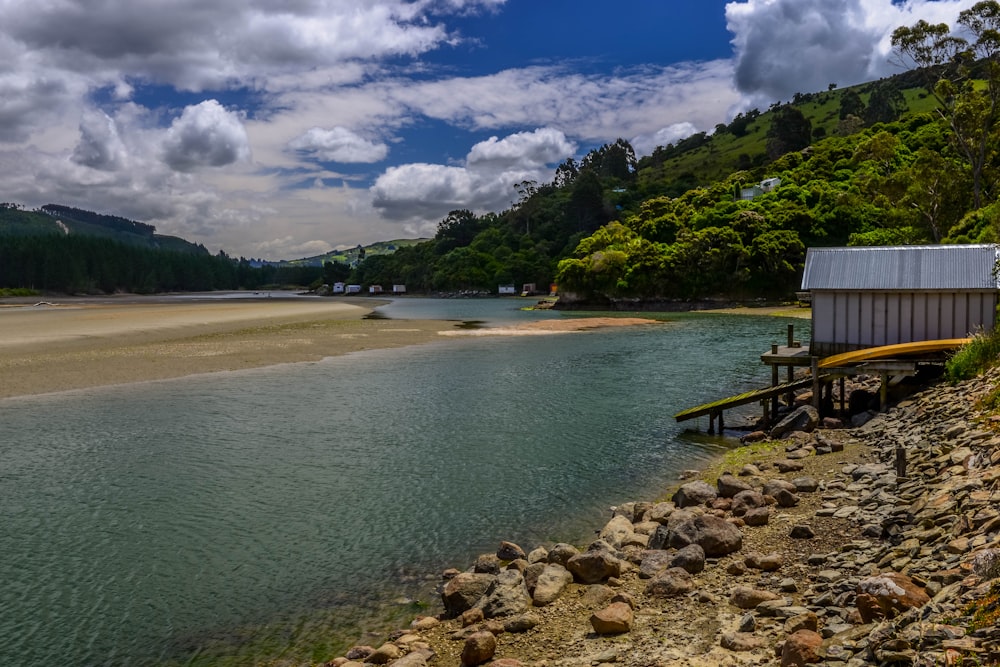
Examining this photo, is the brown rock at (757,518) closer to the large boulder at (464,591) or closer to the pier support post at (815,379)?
the large boulder at (464,591)

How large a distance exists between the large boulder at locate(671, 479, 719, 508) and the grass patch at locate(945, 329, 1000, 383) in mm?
11822

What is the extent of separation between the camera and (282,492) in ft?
62.2

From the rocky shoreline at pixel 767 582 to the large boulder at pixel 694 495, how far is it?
5 centimetres

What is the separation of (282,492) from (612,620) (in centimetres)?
1230

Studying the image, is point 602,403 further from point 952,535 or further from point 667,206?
point 667,206

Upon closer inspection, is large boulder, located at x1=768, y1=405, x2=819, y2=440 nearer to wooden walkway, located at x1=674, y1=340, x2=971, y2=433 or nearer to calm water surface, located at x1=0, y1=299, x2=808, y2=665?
wooden walkway, located at x1=674, y1=340, x2=971, y2=433

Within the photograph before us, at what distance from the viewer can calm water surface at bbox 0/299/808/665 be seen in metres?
12.2

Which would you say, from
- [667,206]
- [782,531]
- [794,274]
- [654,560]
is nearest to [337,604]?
[654,560]

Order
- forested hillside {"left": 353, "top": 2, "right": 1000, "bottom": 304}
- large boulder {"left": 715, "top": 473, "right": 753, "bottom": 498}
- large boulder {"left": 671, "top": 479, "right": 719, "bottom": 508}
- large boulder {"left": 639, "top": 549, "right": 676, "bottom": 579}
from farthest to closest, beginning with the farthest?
1. forested hillside {"left": 353, "top": 2, "right": 1000, "bottom": 304}
2. large boulder {"left": 715, "top": 473, "right": 753, "bottom": 498}
3. large boulder {"left": 671, "top": 479, "right": 719, "bottom": 508}
4. large boulder {"left": 639, "top": 549, "right": 676, "bottom": 579}

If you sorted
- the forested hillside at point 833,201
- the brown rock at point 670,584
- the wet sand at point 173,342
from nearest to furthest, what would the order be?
the brown rock at point 670,584 → the wet sand at point 173,342 → the forested hillside at point 833,201

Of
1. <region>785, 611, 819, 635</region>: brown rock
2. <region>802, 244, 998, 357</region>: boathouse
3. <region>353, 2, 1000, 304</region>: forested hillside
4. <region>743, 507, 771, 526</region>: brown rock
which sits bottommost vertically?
<region>743, 507, 771, 526</region>: brown rock

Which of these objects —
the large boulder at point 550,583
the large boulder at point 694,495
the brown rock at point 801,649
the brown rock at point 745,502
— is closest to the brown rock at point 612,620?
the large boulder at point 550,583

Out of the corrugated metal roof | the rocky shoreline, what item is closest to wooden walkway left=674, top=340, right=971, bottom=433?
the corrugated metal roof

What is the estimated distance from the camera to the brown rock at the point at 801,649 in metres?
7.34
